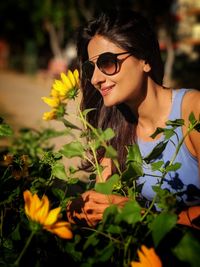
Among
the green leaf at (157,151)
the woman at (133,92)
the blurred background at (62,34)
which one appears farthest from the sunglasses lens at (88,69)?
the blurred background at (62,34)

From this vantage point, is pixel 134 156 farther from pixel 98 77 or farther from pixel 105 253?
pixel 98 77

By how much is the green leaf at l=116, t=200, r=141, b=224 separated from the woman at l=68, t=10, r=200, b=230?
0.66m

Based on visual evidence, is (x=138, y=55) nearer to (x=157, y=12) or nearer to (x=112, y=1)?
(x=112, y=1)

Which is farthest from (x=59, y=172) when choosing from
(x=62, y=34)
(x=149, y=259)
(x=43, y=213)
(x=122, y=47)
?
(x=62, y=34)

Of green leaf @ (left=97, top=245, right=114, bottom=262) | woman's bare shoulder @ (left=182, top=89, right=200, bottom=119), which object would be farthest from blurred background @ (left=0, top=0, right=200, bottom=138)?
green leaf @ (left=97, top=245, right=114, bottom=262)

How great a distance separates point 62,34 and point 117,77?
1089 inches

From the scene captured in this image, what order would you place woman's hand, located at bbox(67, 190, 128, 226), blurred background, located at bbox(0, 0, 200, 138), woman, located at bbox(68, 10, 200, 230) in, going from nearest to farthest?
1. woman's hand, located at bbox(67, 190, 128, 226)
2. woman, located at bbox(68, 10, 200, 230)
3. blurred background, located at bbox(0, 0, 200, 138)

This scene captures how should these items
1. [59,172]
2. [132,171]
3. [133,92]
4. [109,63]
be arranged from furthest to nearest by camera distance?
[133,92] < [109,63] < [59,172] < [132,171]

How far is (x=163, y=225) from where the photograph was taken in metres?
0.83

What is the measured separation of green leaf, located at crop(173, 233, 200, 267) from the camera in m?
0.73

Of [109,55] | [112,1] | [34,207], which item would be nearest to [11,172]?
[34,207]

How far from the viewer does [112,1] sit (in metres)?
24.1

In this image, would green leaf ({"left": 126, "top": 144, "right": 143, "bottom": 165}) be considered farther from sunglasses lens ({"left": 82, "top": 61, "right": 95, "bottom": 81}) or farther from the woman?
sunglasses lens ({"left": 82, "top": 61, "right": 95, "bottom": 81})

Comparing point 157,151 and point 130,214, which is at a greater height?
point 157,151
